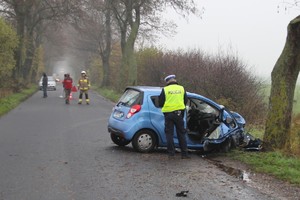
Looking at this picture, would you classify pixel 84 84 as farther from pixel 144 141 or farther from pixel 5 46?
pixel 144 141

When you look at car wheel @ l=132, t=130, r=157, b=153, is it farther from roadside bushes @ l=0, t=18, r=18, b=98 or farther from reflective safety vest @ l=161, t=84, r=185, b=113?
roadside bushes @ l=0, t=18, r=18, b=98

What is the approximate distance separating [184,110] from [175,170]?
6.20ft

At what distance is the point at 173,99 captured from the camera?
397 inches

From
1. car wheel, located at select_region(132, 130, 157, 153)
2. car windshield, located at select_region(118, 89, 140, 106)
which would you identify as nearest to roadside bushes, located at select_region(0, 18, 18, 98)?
car windshield, located at select_region(118, 89, 140, 106)

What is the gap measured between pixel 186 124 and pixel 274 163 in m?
2.36

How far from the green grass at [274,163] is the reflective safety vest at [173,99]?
1.63m

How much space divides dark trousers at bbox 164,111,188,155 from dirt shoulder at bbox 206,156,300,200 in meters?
0.71

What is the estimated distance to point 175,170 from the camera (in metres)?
8.80

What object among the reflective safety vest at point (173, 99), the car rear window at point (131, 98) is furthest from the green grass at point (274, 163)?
the car rear window at point (131, 98)

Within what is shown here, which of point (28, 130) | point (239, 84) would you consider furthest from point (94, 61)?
point (28, 130)

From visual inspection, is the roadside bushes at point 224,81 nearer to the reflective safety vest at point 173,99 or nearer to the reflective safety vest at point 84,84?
the reflective safety vest at point 84,84

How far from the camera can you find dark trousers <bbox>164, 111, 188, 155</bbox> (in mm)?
10117

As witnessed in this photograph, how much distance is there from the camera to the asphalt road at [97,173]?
22.7 ft

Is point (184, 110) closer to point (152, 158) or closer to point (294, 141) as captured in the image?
point (152, 158)
